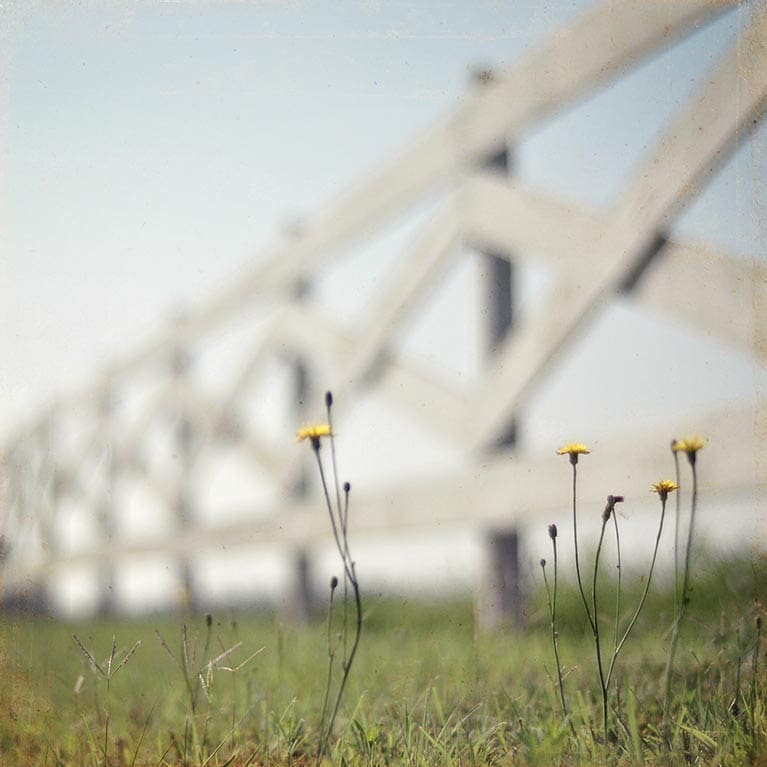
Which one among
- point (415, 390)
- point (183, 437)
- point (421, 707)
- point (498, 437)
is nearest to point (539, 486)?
point (498, 437)

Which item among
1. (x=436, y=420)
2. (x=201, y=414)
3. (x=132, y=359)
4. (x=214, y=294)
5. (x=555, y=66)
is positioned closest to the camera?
(x=555, y=66)

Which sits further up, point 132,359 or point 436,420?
point 132,359

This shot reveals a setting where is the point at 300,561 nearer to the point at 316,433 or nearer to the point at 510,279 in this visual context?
the point at 510,279

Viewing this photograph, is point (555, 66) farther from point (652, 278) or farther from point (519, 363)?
point (519, 363)

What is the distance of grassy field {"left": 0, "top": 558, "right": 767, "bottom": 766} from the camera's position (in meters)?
0.94

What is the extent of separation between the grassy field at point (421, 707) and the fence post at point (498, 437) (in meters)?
0.18

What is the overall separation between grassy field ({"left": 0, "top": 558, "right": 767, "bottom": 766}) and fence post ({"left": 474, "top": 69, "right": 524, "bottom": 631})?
18 centimetres

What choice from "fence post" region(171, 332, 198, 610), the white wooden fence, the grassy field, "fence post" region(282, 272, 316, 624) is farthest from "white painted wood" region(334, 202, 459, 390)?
"fence post" region(171, 332, 198, 610)

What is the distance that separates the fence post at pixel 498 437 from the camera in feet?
6.96

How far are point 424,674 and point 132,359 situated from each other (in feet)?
10.2

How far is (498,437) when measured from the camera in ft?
6.93

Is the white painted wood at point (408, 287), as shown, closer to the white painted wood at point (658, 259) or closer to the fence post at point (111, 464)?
the white painted wood at point (658, 259)

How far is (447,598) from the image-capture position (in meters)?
2.66

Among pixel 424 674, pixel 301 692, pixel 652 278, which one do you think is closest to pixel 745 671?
pixel 424 674
